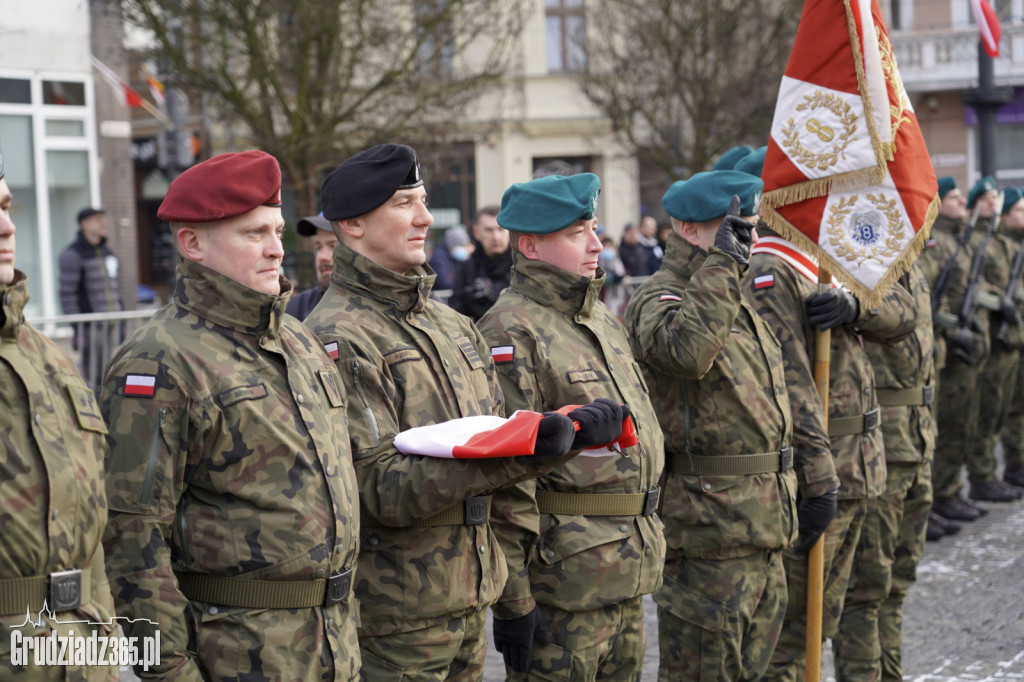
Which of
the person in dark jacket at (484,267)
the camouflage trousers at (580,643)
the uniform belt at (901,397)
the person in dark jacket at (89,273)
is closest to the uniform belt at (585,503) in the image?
the camouflage trousers at (580,643)

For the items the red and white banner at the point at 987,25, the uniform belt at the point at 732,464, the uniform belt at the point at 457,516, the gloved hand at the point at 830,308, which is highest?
the red and white banner at the point at 987,25

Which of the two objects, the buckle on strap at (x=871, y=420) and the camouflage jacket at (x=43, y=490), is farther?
the buckle on strap at (x=871, y=420)

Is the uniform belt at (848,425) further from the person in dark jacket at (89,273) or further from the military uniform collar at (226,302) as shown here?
the person in dark jacket at (89,273)

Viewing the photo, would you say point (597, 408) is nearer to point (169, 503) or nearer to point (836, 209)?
point (169, 503)

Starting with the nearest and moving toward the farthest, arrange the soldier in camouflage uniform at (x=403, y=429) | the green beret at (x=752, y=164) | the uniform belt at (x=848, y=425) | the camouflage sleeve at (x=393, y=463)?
the camouflage sleeve at (x=393, y=463), the soldier in camouflage uniform at (x=403, y=429), the uniform belt at (x=848, y=425), the green beret at (x=752, y=164)

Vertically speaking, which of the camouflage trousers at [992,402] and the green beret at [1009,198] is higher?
the green beret at [1009,198]

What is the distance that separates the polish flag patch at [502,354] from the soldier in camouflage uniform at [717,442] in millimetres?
664

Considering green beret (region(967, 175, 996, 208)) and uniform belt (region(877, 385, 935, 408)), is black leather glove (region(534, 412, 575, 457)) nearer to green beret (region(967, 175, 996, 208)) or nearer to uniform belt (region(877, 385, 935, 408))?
uniform belt (region(877, 385, 935, 408))

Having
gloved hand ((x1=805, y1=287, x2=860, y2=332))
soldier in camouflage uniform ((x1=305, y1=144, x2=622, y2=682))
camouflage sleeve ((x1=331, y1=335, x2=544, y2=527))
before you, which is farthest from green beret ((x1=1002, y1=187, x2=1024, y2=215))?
camouflage sleeve ((x1=331, y1=335, x2=544, y2=527))

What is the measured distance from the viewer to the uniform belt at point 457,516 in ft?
11.5

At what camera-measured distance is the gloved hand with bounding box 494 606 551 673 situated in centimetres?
386

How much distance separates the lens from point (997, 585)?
7359 millimetres

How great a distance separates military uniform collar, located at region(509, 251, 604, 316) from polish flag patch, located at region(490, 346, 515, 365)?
23 centimetres

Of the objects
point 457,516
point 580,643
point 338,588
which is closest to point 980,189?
point 580,643
